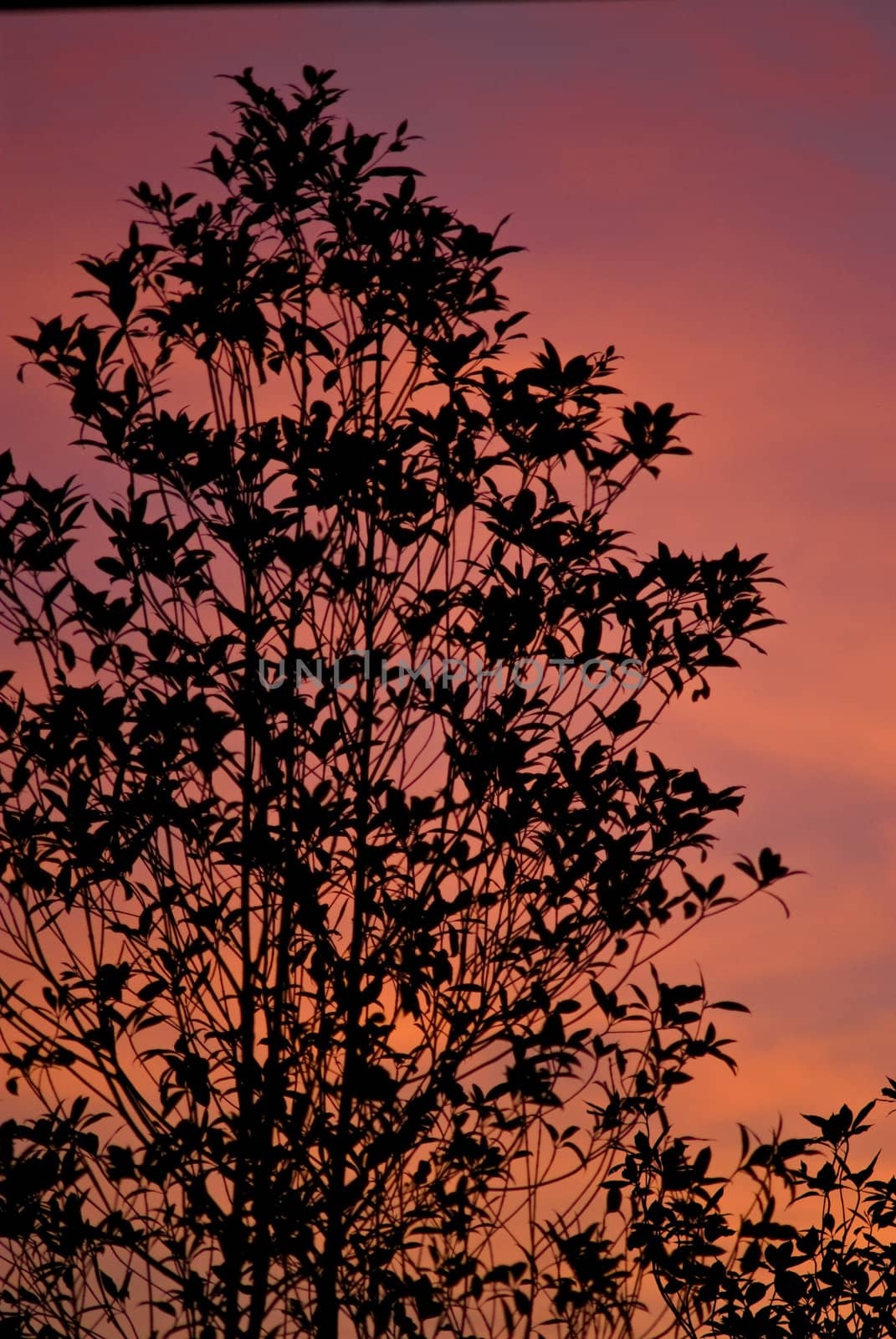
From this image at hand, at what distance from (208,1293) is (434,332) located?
346 centimetres

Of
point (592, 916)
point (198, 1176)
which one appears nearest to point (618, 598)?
point (592, 916)

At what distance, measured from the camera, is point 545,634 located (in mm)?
4625

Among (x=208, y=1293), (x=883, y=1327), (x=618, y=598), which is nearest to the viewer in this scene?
(x=208, y=1293)

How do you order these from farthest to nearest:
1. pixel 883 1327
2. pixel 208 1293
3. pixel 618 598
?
1. pixel 883 1327
2. pixel 618 598
3. pixel 208 1293

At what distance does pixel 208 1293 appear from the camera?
4242 mm

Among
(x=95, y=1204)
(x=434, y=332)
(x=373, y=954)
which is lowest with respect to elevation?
(x=95, y=1204)

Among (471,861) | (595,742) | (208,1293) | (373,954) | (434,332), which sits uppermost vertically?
(434,332)

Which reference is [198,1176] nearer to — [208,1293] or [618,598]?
[208,1293]

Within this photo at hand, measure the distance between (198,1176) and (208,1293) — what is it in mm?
386

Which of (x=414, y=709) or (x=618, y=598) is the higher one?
(x=618, y=598)

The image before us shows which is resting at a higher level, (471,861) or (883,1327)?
(471,861)

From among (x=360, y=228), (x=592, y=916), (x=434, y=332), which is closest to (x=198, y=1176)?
(x=592, y=916)

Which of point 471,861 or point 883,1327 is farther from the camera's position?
point 883,1327

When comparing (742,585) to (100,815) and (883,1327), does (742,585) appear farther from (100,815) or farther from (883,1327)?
(883,1327)
